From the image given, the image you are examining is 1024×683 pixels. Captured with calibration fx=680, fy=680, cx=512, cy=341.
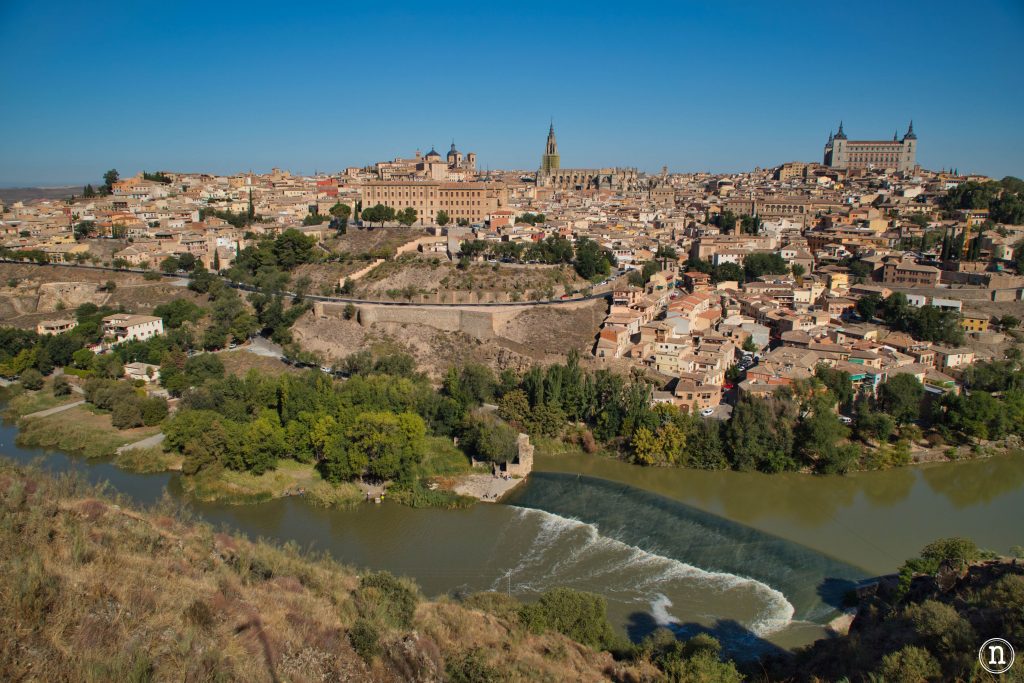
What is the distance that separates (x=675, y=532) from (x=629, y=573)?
111 centimetres

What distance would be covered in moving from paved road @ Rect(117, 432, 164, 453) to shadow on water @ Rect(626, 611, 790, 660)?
774cm

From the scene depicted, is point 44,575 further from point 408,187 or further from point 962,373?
point 408,187

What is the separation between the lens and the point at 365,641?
13.4 feet

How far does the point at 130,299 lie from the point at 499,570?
1351cm

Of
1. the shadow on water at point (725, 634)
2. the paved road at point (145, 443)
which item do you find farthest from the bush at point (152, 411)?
the shadow on water at point (725, 634)

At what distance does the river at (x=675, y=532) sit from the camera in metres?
6.74

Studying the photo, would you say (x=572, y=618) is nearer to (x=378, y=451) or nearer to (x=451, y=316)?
(x=378, y=451)

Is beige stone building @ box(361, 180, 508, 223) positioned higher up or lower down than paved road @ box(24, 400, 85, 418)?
higher up

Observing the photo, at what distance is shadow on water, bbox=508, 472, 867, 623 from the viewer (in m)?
6.97

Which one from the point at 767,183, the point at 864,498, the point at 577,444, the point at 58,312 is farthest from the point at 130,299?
the point at 767,183

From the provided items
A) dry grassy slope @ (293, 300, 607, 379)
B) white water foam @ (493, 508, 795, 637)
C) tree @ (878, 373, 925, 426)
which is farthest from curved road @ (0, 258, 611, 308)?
white water foam @ (493, 508, 795, 637)

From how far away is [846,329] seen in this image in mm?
13750

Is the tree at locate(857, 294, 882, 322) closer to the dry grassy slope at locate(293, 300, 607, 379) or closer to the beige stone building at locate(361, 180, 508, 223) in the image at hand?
the dry grassy slope at locate(293, 300, 607, 379)

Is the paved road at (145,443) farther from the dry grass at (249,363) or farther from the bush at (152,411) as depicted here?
the dry grass at (249,363)
